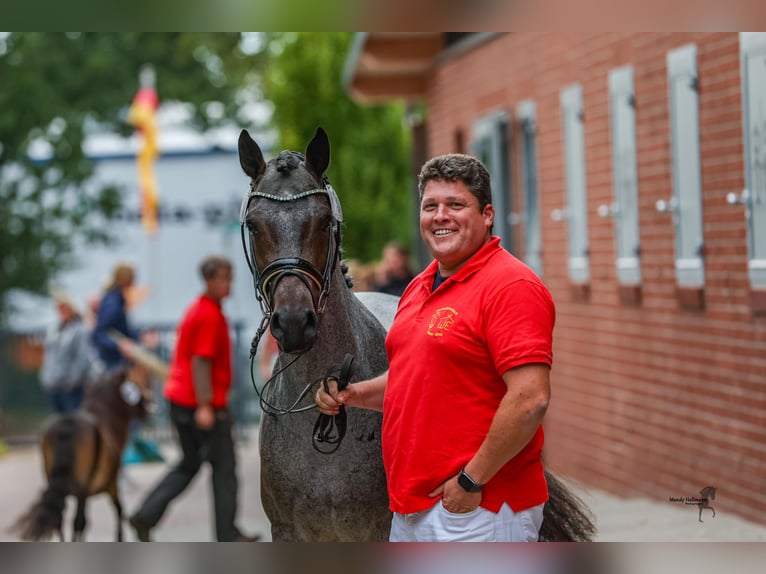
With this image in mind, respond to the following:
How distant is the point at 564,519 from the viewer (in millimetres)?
5434

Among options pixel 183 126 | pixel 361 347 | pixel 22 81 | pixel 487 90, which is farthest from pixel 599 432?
pixel 183 126

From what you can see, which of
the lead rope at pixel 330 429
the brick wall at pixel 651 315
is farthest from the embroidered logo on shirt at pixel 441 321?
the brick wall at pixel 651 315

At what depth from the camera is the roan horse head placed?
4.63 metres

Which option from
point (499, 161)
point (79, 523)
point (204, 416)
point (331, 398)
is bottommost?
point (79, 523)

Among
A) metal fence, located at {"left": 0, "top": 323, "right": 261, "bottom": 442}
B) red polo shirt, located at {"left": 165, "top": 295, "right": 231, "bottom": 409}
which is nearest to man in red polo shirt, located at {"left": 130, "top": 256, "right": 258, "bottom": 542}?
red polo shirt, located at {"left": 165, "top": 295, "right": 231, "bottom": 409}

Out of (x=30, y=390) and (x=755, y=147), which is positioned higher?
(x=755, y=147)

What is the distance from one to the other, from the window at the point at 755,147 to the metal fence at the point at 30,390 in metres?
14.0

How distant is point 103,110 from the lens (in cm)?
3212

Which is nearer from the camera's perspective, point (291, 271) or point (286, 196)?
point (291, 271)

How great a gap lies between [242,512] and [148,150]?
16436 mm

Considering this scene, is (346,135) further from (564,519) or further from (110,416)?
(564,519)

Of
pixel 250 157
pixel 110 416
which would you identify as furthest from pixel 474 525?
pixel 110 416

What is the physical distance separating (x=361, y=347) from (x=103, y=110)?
27.6 m

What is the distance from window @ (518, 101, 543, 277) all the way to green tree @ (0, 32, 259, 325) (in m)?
16.4
